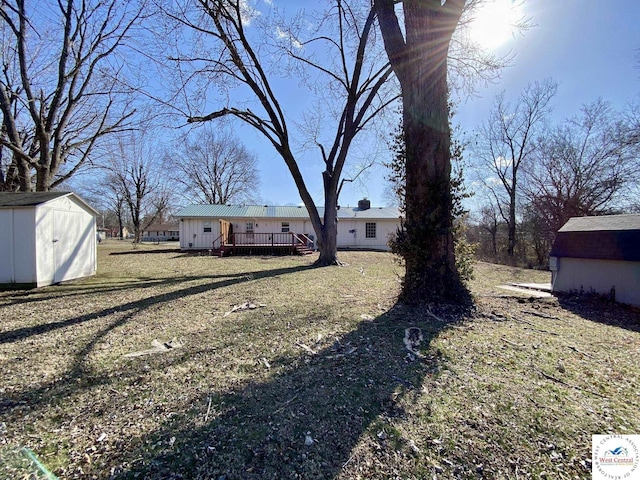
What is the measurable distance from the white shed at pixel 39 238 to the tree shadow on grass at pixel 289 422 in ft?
25.6

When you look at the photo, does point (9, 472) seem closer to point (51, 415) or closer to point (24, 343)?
point (51, 415)

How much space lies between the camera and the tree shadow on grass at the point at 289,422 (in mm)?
1677

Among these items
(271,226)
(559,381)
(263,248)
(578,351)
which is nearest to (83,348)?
(559,381)

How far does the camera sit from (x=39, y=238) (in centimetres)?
708

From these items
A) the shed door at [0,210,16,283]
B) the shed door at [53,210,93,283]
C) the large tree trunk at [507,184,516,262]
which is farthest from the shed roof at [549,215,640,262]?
the large tree trunk at [507,184,516,262]

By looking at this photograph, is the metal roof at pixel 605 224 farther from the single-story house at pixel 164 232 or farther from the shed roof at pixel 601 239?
the single-story house at pixel 164 232

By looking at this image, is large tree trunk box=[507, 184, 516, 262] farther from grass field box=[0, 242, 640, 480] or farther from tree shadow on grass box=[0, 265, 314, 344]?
tree shadow on grass box=[0, 265, 314, 344]

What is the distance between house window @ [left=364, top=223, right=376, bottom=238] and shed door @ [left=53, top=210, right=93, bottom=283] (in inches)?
720

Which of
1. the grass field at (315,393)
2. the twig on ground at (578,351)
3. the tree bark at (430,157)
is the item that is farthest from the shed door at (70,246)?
the twig on ground at (578,351)

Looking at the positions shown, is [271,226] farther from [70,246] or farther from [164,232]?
[164,232]

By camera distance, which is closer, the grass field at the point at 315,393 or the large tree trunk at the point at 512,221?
the grass field at the point at 315,393

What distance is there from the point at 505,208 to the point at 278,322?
25.8 metres

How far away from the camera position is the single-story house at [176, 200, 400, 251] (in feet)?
65.6

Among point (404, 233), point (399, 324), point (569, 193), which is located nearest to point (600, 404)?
A: point (399, 324)
